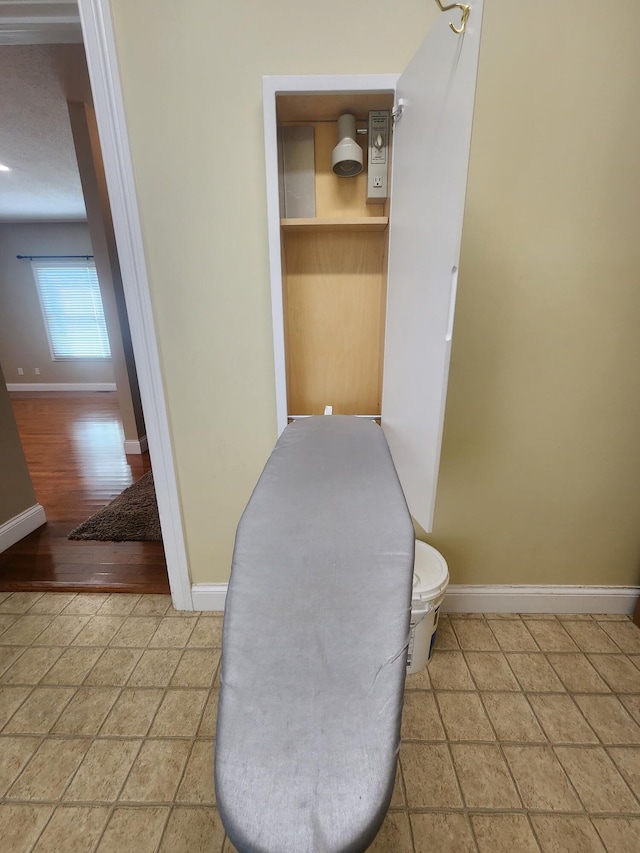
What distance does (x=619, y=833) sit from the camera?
86 cm

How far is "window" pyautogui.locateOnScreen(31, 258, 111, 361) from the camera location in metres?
5.64

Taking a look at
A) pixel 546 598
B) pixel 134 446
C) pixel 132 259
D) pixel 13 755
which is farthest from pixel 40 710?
pixel 134 446

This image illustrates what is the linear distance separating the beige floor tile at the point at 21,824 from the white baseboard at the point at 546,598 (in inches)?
55.4

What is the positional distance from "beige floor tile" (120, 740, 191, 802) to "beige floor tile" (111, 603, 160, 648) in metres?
0.41

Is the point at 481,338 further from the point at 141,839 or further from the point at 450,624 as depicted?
the point at 141,839

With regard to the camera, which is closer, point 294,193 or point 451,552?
point 294,193

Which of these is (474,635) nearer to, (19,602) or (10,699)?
(10,699)

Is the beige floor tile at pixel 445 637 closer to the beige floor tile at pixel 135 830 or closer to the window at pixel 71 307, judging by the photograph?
the beige floor tile at pixel 135 830

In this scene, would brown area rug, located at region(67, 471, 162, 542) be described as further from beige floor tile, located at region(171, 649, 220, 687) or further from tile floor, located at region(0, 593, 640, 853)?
beige floor tile, located at region(171, 649, 220, 687)

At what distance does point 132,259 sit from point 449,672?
1783mm

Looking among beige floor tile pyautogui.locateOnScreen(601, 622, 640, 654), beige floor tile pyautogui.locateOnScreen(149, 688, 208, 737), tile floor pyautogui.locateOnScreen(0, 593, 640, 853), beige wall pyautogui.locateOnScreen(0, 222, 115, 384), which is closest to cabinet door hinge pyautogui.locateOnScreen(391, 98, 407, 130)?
tile floor pyautogui.locateOnScreen(0, 593, 640, 853)

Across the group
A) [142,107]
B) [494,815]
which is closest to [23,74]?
[142,107]

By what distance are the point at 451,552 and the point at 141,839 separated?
4.07 feet

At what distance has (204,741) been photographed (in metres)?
1.06
